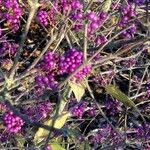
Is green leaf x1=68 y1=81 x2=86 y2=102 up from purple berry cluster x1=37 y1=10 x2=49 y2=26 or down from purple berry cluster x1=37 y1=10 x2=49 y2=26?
down

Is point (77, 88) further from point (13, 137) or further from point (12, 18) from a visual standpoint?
point (13, 137)

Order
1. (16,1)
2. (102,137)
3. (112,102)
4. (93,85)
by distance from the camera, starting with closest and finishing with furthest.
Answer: (16,1)
(102,137)
(112,102)
(93,85)

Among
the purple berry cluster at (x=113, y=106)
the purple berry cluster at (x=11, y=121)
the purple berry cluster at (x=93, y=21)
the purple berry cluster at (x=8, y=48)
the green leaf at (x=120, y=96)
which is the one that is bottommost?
the purple berry cluster at (x=113, y=106)

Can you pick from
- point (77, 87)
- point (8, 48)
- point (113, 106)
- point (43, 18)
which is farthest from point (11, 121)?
point (113, 106)

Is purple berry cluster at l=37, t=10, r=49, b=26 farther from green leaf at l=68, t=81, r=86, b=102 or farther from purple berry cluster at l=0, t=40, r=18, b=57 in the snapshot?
purple berry cluster at l=0, t=40, r=18, b=57

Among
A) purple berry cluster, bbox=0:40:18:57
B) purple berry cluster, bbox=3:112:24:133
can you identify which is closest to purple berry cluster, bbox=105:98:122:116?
purple berry cluster, bbox=0:40:18:57

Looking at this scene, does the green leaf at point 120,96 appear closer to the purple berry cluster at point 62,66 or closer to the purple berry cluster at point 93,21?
the purple berry cluster at point 62,66

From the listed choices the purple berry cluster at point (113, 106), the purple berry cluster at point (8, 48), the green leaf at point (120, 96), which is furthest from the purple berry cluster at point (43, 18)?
the purple berry cluster at point (113, 106)

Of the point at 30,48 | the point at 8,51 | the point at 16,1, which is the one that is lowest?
the point at 30,48

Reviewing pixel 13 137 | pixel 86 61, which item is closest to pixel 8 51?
pixel 13 137

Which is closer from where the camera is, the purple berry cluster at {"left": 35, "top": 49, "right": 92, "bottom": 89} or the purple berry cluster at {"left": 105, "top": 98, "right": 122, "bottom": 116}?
the purple berry cluster at {"left": 35, "top": 49, "right": 92, "bottom": 89}

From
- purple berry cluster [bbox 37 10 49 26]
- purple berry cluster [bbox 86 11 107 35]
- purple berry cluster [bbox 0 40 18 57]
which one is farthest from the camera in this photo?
purple berry cluster [bbox 0 40 18 57]
